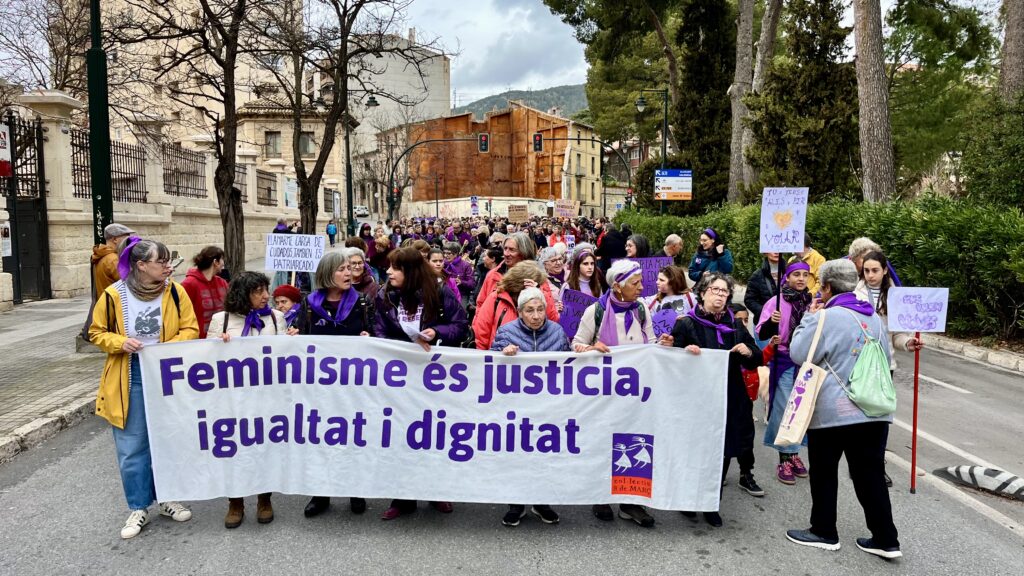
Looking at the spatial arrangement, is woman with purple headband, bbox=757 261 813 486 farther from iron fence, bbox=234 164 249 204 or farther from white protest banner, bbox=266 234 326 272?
iron fence, bbox=234 164 249 204

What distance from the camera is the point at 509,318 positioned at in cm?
521

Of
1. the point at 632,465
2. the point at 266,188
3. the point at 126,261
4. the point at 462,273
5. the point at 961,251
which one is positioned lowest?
the point at 632,465

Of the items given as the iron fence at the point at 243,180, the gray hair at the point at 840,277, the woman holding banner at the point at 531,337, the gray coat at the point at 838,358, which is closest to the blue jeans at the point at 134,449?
the woman holding banner at the point at 531,337

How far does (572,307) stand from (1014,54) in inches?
526

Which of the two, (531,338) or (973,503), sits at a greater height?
(531,338)

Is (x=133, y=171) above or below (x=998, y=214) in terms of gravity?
above

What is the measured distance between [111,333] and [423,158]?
78830 mm

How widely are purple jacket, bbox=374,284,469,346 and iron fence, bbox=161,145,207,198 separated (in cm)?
1826

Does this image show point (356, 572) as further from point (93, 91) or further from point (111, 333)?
point (93, 91)

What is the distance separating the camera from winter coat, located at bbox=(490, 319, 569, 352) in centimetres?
454

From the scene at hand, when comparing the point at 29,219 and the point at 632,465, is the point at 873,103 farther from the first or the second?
the point at 29,219

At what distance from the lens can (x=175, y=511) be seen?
451cm

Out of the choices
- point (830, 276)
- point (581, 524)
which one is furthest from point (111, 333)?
point (830, 276)

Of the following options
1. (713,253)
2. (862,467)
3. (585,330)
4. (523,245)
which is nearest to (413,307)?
(585,330)
